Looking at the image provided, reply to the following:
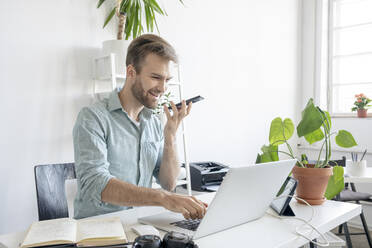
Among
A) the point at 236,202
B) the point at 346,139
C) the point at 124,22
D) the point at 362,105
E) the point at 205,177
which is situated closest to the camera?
the point at 236,202

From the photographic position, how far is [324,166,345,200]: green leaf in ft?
4.72

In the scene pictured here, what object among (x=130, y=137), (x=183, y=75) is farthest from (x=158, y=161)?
(x=183, y=75)

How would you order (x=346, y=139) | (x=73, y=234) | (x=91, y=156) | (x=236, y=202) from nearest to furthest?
1. (x=73, y=234)
2. (x=236, y=202)
3. (x=91, y=156)
4. (x=346, y=139)

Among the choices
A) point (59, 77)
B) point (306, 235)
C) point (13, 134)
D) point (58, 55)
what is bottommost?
point (306, 235)

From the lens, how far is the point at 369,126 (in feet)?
11.7

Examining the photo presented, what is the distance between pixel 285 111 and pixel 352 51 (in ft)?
3.40

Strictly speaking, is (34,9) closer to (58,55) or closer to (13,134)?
(58,55)

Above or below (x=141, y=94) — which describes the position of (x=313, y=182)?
below

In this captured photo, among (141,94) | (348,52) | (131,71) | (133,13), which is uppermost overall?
(133,13)

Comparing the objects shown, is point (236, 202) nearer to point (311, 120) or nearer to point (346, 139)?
point (311, 120)

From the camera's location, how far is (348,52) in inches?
155

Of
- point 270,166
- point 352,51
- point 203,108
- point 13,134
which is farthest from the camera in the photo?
point 352,51

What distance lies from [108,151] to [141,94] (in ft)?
0.97

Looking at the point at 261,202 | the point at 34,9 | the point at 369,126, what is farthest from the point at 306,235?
the point at 369,126
